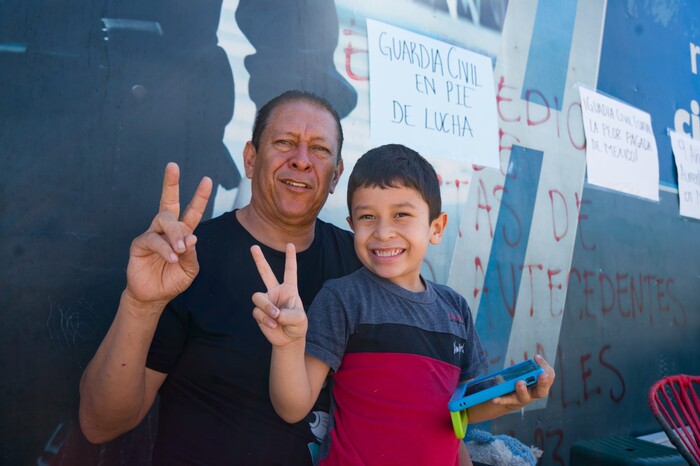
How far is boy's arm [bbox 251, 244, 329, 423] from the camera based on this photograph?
128 cm

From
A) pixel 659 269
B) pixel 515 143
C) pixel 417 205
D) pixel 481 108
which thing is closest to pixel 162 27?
pixel 417 205

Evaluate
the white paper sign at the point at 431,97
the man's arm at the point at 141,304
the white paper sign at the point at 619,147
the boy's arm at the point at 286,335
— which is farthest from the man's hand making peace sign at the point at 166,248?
the white paper sign at the point at 619,147

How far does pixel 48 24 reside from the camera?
198 centimetres

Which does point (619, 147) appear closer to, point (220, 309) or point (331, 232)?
point (331, 232)

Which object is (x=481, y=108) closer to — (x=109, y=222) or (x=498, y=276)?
(x=498, y=276)

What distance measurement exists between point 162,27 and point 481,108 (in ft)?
5.73

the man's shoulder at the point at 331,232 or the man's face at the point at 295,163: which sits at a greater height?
the man's face at the point at 295,163

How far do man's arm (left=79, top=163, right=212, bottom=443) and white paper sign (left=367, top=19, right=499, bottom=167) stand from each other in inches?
60.9

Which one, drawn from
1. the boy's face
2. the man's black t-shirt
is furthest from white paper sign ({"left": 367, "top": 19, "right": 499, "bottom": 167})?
the man's black t-shirt

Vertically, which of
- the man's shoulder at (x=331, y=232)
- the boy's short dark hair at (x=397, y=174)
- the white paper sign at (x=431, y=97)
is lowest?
the man's shoulder at (x=331, y=232)

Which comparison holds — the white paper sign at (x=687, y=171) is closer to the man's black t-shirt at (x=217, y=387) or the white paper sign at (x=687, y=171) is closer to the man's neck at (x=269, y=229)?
the man's neck at (x=269, y=229)

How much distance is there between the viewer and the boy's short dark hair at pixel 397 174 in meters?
1.67

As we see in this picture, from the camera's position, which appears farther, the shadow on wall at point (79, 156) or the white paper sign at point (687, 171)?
the white paper sign at point (687, 171)

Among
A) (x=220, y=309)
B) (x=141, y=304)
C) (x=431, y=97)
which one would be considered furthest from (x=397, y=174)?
(x=431, y=97)
